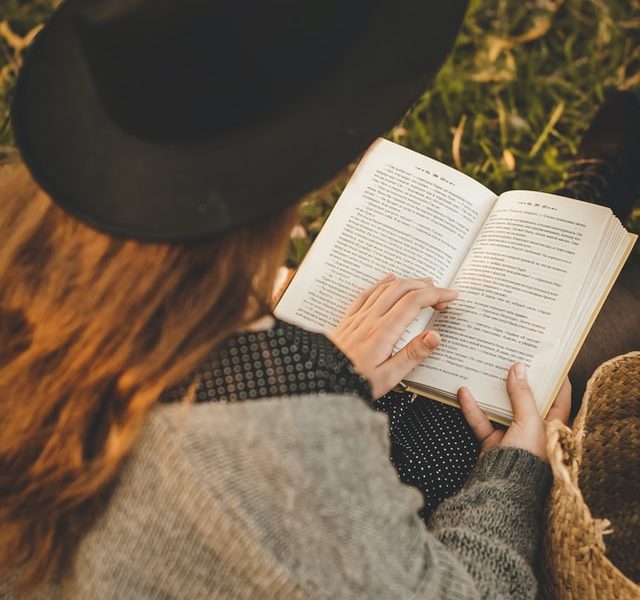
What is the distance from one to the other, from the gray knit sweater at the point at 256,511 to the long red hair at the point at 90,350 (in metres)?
0.04

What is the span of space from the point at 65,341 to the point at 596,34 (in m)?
2.04

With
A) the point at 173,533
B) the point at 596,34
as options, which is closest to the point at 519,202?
the point at 173,533

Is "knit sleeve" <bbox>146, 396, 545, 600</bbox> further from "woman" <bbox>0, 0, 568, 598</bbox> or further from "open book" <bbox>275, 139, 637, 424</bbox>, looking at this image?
"open book" <bbox>275, 139, 637, 424</bbox>

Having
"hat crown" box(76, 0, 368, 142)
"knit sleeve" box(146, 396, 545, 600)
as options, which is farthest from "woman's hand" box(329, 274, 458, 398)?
"hat crown" box(76, 0, 368, 142)

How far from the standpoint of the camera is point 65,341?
2.57 ft

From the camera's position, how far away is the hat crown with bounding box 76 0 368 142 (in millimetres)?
691

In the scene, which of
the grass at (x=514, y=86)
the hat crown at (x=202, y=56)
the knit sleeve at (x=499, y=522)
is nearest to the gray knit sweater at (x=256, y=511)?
the knit sleeve at (x=499, y=522)

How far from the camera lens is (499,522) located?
104cm

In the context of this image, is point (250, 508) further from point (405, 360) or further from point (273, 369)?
point (405, 360)

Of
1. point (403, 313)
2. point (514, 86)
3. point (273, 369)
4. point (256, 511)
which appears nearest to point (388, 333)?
point (403, 313)

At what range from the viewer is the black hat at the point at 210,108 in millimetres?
704

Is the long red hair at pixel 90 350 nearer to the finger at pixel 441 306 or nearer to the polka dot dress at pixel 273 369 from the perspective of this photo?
the polka dot dress at pixel 273 369

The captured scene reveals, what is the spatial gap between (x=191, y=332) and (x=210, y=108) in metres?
0.24

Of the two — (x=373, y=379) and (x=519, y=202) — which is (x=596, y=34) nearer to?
(x=519, y=202)
